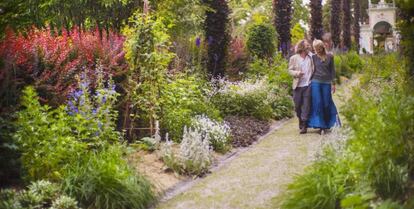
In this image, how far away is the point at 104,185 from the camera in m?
5.66

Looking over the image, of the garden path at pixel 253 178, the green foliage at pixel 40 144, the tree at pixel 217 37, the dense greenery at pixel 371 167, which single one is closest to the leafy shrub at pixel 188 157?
the garden path at pixel 253 178

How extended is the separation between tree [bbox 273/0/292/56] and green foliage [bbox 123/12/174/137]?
10.4 m

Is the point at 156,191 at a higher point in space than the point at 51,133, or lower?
lower

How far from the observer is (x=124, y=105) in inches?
336

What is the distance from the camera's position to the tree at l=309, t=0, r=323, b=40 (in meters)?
21.9

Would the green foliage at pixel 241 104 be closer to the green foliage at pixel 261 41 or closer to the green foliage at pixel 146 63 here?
the green foliage at pixel 146 63

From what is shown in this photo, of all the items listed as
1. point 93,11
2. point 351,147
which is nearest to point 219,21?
point 93,11

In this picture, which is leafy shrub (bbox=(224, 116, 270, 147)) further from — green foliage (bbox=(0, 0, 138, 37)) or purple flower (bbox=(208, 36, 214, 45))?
green foliage (bbox=(0, 0, 138, 37))

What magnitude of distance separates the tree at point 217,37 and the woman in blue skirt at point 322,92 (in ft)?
10.5

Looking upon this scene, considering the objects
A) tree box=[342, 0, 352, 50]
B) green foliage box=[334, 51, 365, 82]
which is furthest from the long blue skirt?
tree box=[342, 0, 352, 50]

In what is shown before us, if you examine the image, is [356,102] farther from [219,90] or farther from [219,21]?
[219,21]

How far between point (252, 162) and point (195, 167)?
3.30 feet

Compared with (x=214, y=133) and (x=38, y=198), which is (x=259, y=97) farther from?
(x=38, y=198)

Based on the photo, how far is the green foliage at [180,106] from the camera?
8586mm
